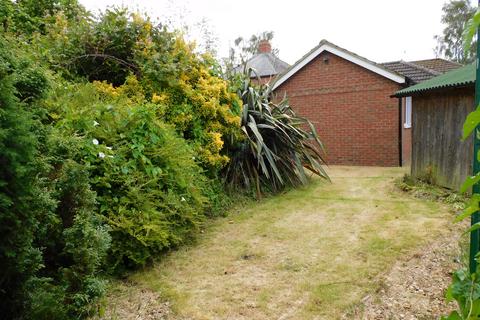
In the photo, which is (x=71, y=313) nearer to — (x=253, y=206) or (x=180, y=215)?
(x=180, y=215)

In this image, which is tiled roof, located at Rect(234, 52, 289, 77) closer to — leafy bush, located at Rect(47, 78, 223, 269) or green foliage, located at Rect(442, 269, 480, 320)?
leafy bush, located at Rect(47, 78, 223, 269)

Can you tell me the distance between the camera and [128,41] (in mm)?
5258

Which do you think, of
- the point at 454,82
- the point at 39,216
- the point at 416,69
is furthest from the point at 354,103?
the point at 39,216

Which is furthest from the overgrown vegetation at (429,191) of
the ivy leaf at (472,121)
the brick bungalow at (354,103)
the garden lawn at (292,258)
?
the ivy leaf at (472,121)

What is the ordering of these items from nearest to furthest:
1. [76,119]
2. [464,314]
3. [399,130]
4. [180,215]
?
1. [464,314]
2. [76,119]
3. [180,215]
4. [399,130]

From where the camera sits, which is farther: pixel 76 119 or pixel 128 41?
pixel 128 41

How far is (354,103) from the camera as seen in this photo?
37.3 feet

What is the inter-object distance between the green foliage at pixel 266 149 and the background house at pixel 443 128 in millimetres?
2115

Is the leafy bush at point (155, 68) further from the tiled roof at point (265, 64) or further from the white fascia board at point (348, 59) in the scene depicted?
the tiled roof at point (265, 64)

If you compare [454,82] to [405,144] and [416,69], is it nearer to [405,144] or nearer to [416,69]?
[405,144]

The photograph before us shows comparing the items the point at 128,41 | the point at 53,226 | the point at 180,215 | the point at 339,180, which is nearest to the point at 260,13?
the point at 339,180

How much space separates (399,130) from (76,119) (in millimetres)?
10018

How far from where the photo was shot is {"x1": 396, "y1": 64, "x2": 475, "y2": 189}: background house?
19.4 ft

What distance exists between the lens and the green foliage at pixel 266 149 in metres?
5.92
